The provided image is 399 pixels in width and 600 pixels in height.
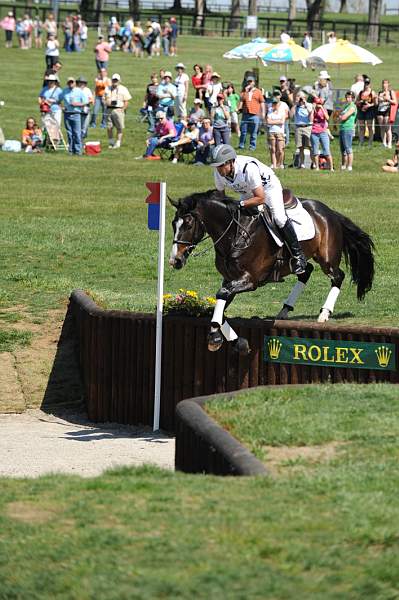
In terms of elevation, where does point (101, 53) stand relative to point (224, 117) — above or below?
above

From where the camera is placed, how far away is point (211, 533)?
705cm

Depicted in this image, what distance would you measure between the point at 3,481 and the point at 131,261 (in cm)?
1236

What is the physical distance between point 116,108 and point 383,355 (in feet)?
73.0

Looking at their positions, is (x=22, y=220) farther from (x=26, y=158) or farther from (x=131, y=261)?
(x=26, y=158)

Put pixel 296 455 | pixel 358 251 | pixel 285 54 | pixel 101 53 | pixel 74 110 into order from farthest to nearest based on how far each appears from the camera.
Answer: pixel 101 53
pixel 285 54
pixel 74 110
pixel 358 251
pixel 296 455

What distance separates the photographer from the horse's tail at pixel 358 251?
15461 mm

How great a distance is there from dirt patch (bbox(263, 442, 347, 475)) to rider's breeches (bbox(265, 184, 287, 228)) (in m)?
4.90

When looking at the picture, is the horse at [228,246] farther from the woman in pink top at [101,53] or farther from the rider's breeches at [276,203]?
the woman in pink top at [101,53]

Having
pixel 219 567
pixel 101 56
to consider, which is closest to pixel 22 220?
pixel 219 567

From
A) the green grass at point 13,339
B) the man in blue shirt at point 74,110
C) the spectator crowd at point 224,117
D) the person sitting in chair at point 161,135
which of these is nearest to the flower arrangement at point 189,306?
the green grass at point 13,339

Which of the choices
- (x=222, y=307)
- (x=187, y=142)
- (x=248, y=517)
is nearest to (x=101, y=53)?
(x=187, y=142)

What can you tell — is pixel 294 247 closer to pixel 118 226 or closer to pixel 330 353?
pixel 330 353

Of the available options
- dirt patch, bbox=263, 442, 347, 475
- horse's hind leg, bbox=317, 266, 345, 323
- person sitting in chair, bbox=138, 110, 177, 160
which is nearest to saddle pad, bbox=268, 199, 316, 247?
horse's hind leg, bbox=317, 266, 345, 323

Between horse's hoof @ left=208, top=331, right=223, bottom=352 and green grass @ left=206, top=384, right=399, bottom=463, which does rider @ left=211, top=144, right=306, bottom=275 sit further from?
green grass @ left=206, top=384, right=399, bottom=463
